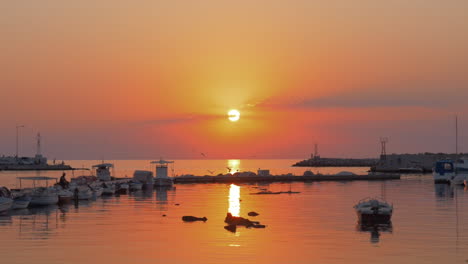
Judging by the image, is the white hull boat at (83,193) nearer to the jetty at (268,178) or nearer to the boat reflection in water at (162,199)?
the boat reflection in water at (162,199)

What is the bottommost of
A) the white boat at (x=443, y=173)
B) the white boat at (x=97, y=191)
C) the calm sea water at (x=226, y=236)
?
the calm sea water at (x=226, y=236)

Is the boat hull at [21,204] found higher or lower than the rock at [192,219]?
Answer: higher

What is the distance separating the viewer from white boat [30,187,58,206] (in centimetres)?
7656

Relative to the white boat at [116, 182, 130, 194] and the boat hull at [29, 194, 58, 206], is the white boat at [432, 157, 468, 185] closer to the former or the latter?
the white boat at [116, 182, 130, 194]

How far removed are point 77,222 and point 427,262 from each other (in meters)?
32.2

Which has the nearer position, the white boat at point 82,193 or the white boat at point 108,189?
the white boat at point 82,193

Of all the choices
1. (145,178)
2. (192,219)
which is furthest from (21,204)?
(145,178)

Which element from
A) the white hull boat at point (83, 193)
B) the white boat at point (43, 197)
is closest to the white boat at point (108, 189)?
the white hull boat at point (83, 193)

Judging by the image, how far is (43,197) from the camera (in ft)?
254

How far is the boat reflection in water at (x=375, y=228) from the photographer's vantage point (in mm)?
48812

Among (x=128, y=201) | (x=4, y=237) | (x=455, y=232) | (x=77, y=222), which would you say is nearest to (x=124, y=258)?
(x=4, y=237)

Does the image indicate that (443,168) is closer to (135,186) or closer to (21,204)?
(135,186)

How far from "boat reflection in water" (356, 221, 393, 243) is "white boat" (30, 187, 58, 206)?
126ft

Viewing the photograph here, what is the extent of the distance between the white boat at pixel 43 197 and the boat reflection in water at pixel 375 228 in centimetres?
3844
